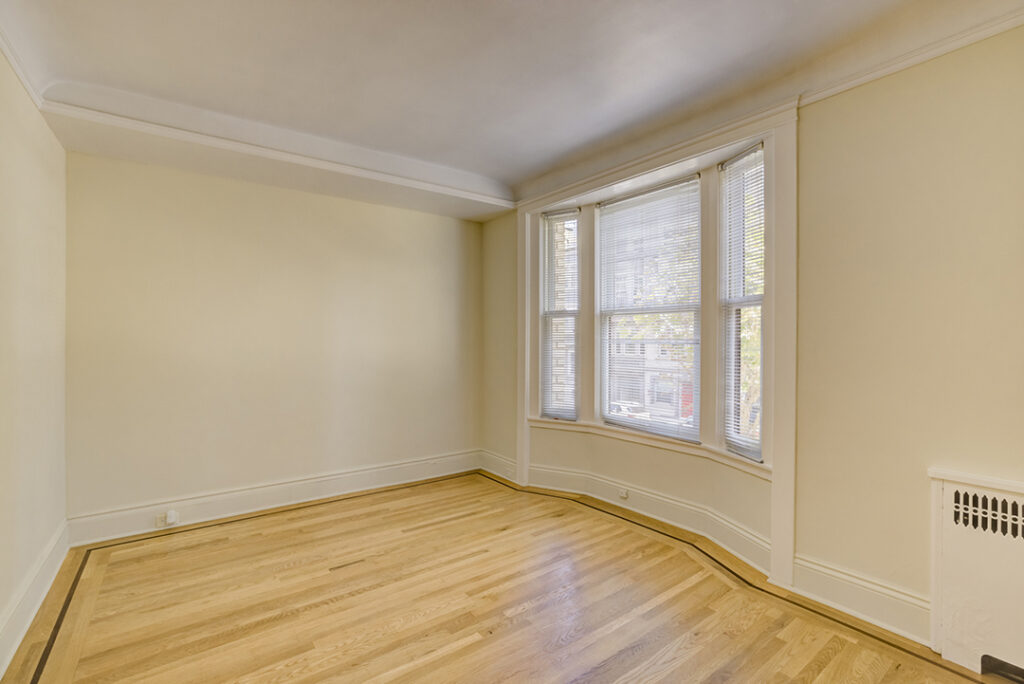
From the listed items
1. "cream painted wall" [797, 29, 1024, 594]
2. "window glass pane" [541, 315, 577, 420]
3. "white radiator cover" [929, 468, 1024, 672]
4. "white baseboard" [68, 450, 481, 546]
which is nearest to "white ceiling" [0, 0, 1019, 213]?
"cream painted wall" [797, 29, 1024, 594]

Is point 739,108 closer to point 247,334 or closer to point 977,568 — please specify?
point 977,568

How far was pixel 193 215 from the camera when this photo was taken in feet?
11.7

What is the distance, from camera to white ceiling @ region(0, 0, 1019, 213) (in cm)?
212

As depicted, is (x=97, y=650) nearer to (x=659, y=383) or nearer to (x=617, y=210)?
(x=659, y=383)

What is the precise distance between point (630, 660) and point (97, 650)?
233 centimetres

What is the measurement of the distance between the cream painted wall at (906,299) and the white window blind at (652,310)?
3.07 ft

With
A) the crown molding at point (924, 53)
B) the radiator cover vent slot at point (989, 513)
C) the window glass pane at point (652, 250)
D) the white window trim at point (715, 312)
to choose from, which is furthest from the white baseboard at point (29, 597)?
the crown molding at point (924, 53)

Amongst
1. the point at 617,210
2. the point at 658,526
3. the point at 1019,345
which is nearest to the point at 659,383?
the point at 658,526

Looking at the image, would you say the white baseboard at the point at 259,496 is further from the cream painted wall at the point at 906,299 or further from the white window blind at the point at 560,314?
the cream painted wall at the point at 906,299

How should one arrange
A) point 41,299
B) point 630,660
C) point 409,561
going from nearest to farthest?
point 630,660 → point 41,299 → point 409,561

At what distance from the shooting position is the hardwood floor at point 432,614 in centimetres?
199

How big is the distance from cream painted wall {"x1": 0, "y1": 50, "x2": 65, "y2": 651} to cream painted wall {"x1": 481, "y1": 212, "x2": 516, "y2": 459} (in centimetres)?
329

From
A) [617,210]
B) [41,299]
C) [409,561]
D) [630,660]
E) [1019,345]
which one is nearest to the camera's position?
A: [1019,345]

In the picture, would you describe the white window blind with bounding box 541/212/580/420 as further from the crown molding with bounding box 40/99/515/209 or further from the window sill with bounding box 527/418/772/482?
the crown molding with bounding box 40/99/515/209
